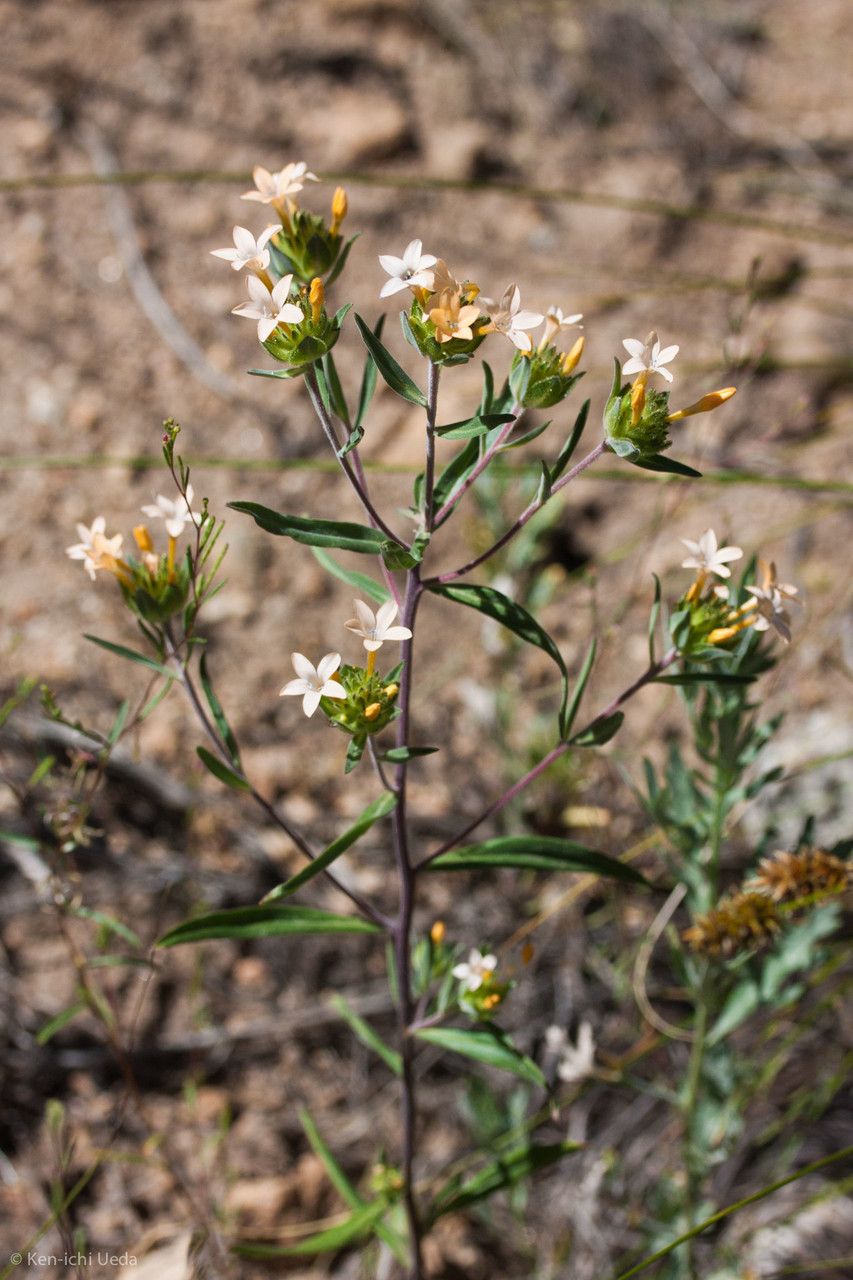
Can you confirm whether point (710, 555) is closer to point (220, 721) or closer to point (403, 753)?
point (403, 753)

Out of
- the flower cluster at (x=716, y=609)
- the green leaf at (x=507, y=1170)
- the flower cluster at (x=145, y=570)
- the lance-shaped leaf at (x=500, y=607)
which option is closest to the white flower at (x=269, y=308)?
the flower cluster at (x=145, y=570)

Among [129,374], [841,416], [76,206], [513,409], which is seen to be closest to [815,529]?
[841,416]

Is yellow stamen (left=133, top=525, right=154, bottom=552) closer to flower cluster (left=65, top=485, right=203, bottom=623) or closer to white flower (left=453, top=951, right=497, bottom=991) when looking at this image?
flower cluster (left=65, top=485, right=203, bottom=623)

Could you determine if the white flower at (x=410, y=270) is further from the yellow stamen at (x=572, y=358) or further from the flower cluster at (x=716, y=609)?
the flower cluster at (x=716, y=609)

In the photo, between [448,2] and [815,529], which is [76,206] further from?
[815,529]

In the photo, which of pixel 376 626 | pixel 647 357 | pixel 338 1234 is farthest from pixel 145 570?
pixel 338 1234

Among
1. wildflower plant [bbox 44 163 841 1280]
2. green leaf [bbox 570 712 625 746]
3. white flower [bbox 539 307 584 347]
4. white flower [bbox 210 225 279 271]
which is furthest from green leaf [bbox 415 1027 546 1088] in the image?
white flower [bbox 210 225 279 271]
